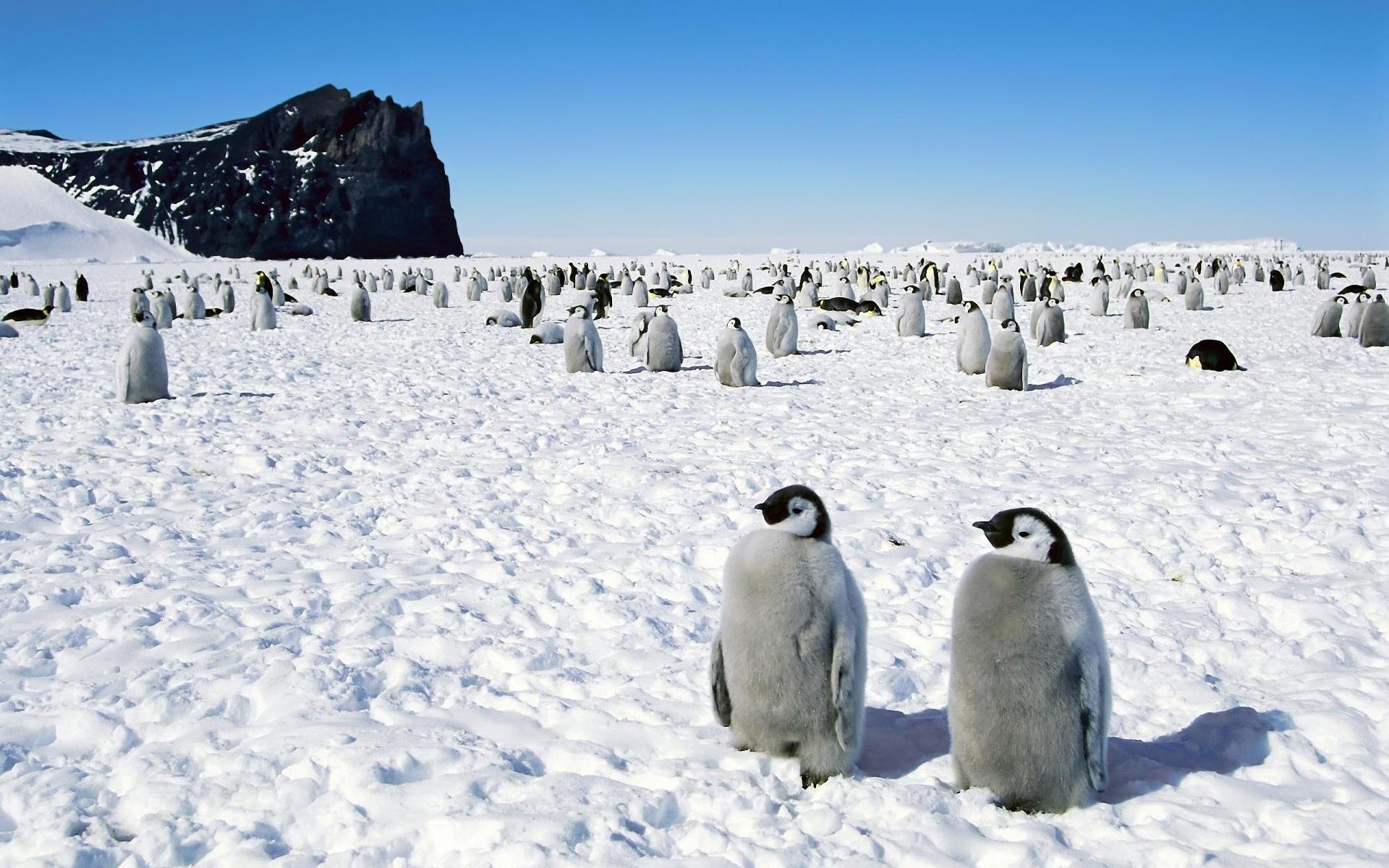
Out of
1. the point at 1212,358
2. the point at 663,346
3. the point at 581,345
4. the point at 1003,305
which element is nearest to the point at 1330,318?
the point at 1212,358

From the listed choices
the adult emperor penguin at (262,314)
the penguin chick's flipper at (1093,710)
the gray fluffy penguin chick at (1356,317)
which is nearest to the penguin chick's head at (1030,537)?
the penguin chick's flipper at (1093,710)

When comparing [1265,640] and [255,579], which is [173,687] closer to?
[255,579]

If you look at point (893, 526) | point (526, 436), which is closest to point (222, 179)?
point (526, 436)

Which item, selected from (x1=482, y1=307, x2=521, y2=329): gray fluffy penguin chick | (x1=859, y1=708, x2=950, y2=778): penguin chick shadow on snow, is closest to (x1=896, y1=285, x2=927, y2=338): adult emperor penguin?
(x1=482, y1=307, x2=521, y2=329): gray fluffy penguin chick

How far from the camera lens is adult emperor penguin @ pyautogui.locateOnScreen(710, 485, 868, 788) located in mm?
3146

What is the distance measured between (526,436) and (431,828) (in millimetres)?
6311

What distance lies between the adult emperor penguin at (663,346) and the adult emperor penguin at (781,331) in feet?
7.37

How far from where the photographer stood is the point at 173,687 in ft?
13.0

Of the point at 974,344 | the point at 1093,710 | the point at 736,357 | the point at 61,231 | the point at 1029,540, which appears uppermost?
the point at 61,231

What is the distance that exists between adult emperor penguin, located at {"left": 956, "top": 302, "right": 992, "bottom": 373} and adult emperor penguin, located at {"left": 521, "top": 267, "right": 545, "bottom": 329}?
944 centimetres

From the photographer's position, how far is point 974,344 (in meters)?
13.2

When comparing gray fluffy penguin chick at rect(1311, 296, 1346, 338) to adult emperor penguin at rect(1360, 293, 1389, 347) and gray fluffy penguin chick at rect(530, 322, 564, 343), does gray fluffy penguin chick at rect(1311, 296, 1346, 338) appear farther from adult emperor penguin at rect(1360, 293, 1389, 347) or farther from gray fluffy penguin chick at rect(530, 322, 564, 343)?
gray fluffy penguin chick at rect(530, 322, 564, 343)

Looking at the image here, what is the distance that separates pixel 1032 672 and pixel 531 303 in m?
17.9

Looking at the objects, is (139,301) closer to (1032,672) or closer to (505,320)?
(505,320)
